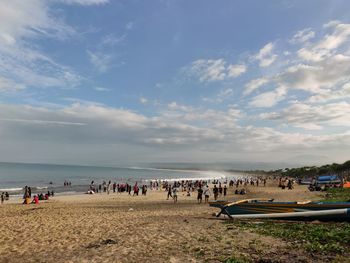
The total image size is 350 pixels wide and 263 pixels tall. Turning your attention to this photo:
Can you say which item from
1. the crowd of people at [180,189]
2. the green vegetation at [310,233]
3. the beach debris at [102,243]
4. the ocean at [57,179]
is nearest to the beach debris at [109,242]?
the beach debris at [102,243]

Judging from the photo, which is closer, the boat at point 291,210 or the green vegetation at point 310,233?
the green vegetation at point 310,233

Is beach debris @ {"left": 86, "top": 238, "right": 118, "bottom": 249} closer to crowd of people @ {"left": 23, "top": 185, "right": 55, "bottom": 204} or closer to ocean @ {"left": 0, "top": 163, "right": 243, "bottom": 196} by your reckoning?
crowd of people @ {"left": 23, "top": 185, "right": 55, "bottom": 204}

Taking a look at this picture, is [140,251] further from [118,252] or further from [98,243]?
[98,243]

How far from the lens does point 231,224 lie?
47.0 feet

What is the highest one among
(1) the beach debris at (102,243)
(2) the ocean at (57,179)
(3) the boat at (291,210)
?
(3) the boat at (291,210)

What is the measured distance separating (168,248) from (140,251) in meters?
0.84

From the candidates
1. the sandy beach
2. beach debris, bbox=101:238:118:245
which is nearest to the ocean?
the sandy beach

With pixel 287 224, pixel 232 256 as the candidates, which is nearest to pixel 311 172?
pixel 287 224

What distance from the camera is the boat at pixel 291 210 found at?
13734 mm

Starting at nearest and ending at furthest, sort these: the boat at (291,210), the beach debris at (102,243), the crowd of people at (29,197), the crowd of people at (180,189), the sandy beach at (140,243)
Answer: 1. the sandy beach at (140,243)
2. the beach debris at (102,243)
3. the boat at (291,210)
4. the crowd of people at (180,189)
5. the crowd of people at (29,197)

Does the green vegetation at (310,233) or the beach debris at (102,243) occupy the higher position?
the green vegetation at (310,233)

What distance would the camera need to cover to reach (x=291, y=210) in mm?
15109

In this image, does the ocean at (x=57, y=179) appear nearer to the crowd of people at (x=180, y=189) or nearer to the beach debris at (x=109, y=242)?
the crowd of people at (x=180, y=189)

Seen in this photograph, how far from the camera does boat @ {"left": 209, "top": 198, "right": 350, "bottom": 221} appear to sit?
13734mm
